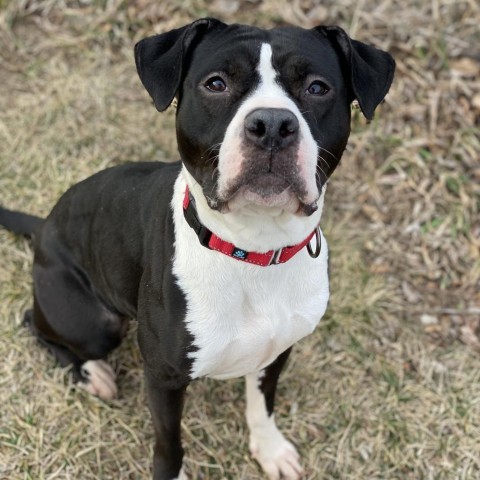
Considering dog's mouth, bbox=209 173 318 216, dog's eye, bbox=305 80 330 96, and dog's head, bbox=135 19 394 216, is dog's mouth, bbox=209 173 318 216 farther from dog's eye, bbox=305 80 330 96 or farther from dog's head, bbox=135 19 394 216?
dog's eye, bbox=305 80 330 96

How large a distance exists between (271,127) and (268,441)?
1.96 meters

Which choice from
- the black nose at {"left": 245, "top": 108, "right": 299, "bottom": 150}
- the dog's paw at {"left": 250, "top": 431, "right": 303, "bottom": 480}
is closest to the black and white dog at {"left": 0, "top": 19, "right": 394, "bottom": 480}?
the black nose at {"left": 245, "top": 108, "right": 299, "bottom": 150}

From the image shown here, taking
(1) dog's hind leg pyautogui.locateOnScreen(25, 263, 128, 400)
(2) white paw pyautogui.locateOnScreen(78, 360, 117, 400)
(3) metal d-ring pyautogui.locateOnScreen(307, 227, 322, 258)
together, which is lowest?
(2) white paw pyautogui.locateOnScreen(78, 360, 117, 400)

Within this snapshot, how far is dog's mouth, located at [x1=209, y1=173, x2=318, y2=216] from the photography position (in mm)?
2305

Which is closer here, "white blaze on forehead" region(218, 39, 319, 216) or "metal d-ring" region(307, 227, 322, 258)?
"white blaze on forehead" region(218, 39, 319, 216)

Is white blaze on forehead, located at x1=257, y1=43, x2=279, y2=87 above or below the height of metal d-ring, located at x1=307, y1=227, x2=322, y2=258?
above

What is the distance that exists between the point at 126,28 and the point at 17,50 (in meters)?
0.82

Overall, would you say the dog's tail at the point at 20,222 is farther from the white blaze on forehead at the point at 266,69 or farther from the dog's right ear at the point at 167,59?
the white blaze on forehead at the point at 266,69

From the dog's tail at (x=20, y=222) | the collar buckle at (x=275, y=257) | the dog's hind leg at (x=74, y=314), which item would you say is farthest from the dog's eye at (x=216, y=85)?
the dog's tail at (x=20, y=222)

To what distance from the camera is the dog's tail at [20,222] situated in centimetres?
392

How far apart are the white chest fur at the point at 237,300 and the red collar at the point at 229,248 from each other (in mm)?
46

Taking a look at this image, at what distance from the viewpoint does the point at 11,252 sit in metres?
4.23

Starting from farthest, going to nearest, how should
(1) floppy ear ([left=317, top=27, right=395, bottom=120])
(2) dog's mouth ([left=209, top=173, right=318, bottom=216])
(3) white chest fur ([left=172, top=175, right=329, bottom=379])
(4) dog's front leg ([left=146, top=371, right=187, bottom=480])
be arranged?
(4) dog's front leg ([left=146, top=371, right=187, bottom=480])
(3) white chest fur ([left=172, top=175, right=329, bottom=379])
(1) floppy ear ([left=317, top=27, right=395, bottom=120])
(2) dog's mouth ([left=209, top=173, right=318, bottom=216])

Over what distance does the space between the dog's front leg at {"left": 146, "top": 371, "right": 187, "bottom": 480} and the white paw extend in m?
0.51
